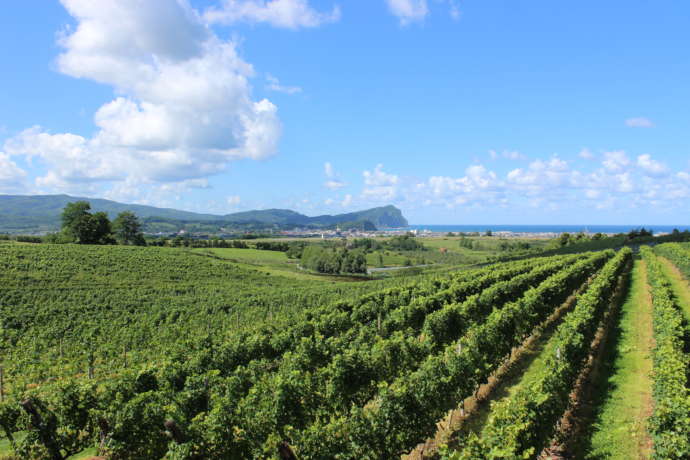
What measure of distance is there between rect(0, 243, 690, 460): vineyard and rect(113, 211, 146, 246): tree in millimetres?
76022

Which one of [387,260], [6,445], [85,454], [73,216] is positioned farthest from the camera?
[387,260]

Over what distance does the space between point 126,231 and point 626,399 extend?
380 feet

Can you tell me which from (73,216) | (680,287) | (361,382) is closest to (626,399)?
(361,382)

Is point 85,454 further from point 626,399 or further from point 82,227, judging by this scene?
point 82,227

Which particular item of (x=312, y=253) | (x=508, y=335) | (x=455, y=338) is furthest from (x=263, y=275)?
(x=508, y=335)

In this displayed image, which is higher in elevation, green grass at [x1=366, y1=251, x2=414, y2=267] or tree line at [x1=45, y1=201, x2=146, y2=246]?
tree line at [x1=45, y1=201, x2=146, y2=246]

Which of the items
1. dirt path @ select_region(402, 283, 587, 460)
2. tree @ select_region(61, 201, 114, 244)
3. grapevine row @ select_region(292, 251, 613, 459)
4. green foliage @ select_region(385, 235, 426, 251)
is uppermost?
tree @ select_region(61, 201, 114, 244)

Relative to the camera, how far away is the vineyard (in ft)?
31.3

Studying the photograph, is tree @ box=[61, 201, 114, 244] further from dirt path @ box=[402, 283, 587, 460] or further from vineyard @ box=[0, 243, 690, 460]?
dirt path @ box=[402, 283, 587, 460]

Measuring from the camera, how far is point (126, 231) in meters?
104

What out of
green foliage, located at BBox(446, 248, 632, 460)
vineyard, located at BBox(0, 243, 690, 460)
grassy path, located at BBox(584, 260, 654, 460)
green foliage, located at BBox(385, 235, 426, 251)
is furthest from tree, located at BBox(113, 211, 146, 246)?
green foliage, located at BBox(446, 248, 632, 460)

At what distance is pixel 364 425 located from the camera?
9555 mm

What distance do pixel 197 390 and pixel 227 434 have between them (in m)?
3.39

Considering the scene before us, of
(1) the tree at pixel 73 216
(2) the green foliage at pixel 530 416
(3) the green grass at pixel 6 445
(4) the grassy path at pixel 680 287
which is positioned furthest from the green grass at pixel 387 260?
(3) the green grass at pixel 6 445
